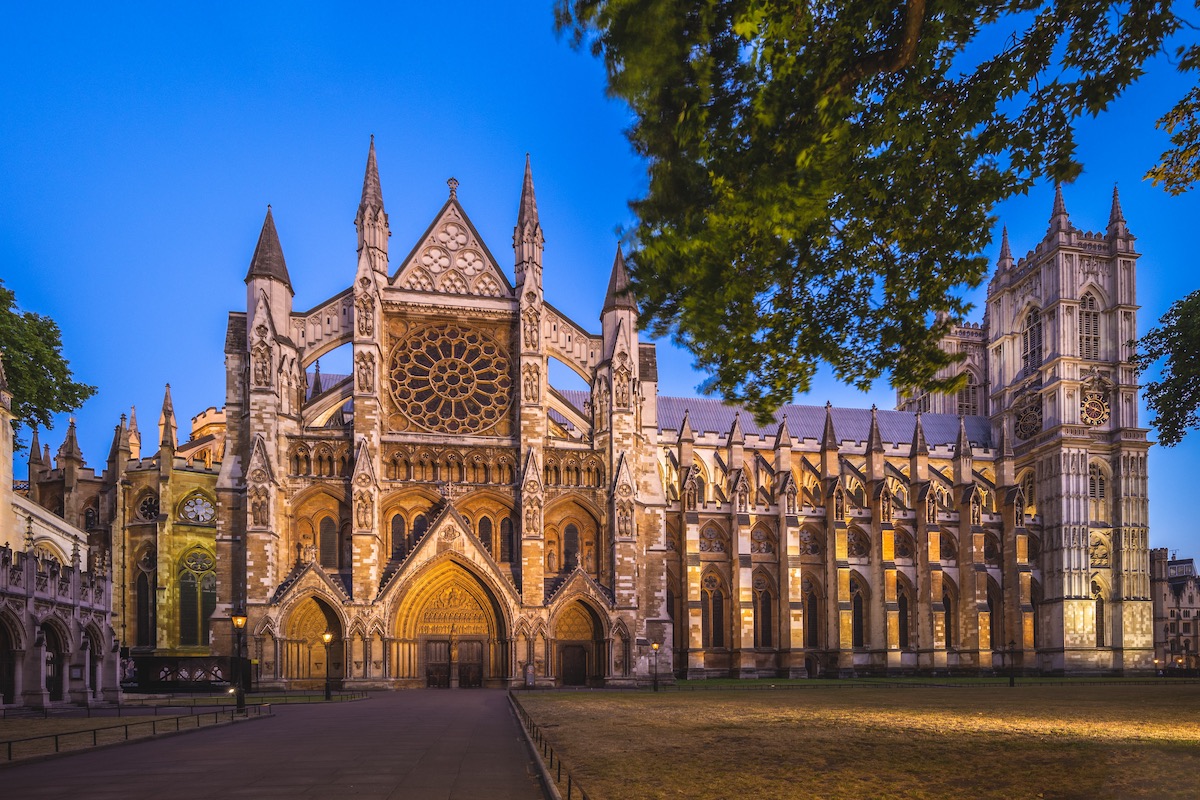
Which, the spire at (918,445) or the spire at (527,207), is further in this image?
the spire at (918,445)

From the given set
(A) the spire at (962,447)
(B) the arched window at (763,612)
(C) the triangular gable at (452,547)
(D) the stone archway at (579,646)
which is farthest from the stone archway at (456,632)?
(A) the spire at (962,447)

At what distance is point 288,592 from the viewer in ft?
133

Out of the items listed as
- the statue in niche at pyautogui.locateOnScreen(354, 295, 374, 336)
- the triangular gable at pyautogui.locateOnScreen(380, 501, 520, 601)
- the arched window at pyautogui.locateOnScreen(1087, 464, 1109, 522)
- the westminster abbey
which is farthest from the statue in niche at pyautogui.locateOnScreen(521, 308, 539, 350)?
the arched window at pyautogui.locateOnScreen(1087, 464, 1109, 522)

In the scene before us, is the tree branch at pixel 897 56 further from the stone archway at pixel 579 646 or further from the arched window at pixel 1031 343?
the arched window at pixel 1031 343

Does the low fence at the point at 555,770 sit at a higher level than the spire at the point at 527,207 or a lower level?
lower

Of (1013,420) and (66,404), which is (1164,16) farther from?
(1013,420)

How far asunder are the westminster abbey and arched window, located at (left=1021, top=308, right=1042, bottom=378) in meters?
2.95

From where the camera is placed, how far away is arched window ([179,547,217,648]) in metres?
49.6

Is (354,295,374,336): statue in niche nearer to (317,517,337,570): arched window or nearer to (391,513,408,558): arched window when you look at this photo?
(391,513,408,558): arched window

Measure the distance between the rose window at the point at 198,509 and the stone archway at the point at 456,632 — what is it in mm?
15125

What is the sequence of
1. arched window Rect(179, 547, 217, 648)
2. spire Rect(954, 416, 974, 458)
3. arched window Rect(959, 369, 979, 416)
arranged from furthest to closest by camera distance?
arched window Rect(959, 369, 979, 416), spire Rect(954, 416, 974, 458), arched window Rect(179, 547, 217, 648)

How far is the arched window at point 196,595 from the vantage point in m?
49.6

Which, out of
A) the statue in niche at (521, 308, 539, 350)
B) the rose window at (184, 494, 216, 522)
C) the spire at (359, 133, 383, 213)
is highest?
the spire at (359, 133, 383, 213)

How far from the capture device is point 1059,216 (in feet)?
230
